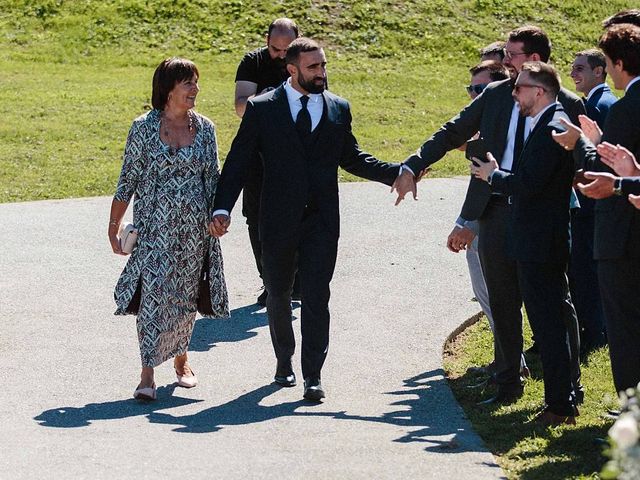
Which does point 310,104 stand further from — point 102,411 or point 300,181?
point 102,411

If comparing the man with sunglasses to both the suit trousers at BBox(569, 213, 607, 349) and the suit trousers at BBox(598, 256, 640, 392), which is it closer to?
the suit trousers at BBox(569, 213, 607, 349)

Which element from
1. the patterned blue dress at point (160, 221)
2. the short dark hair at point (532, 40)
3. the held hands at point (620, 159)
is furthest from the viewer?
the patterned blue dress at point (160, 221)

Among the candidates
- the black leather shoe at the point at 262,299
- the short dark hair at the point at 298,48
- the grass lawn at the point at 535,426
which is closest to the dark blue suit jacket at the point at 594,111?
the grass lawn at the point at 535,426

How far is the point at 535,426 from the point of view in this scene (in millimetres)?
6691

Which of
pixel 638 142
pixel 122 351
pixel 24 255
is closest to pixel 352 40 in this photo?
pixel 24 255

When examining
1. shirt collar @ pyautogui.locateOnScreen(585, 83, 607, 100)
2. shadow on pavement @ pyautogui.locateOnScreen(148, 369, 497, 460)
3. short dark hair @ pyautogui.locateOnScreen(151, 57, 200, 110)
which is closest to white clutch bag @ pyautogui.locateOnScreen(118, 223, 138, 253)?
short dark hair @ pyautogui.locateOnScreen(151, 57, 200, 110)

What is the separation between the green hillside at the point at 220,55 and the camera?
62.5ft

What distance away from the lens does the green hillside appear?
19047mm

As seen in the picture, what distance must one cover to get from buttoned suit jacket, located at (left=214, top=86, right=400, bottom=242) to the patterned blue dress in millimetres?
184

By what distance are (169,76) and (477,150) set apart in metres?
1.81

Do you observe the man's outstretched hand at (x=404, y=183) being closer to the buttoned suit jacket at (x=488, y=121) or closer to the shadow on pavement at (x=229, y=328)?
the buttoned suit jacket at (x=488, y=121)

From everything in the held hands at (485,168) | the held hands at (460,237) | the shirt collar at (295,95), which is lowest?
the held hands at (460,237)

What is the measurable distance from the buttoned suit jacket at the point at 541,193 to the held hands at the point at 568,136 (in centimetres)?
24

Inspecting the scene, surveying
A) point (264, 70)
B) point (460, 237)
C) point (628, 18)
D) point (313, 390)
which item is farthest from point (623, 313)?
point (264, 70)
